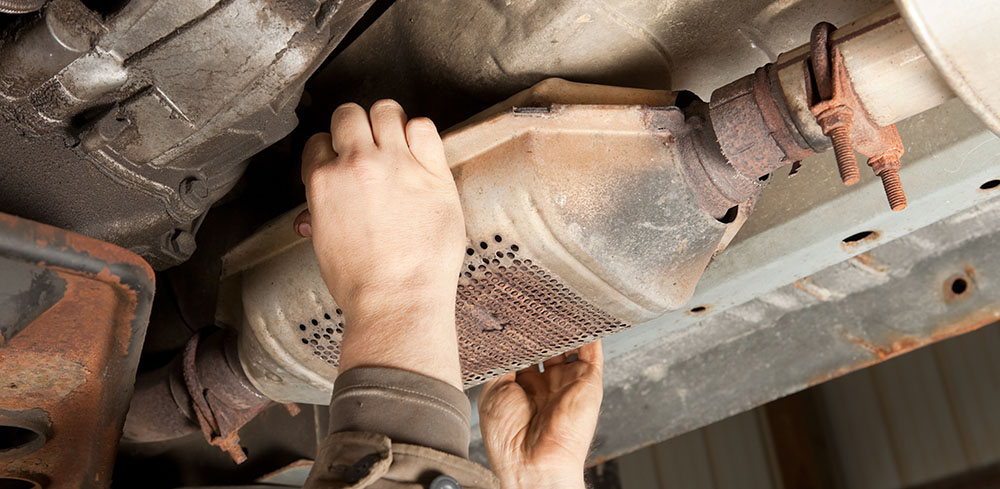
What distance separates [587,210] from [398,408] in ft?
1.01

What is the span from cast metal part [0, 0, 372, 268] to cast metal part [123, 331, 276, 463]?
30 cm

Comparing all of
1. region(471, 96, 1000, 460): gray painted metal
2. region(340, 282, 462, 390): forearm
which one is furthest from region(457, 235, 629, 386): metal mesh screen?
region(471, 96, 1000, 460): gray painted metal

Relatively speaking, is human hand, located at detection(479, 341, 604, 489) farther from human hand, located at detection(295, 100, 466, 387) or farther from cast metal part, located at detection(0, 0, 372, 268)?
cast metal part, located at detection(0, 0, 372, 268)

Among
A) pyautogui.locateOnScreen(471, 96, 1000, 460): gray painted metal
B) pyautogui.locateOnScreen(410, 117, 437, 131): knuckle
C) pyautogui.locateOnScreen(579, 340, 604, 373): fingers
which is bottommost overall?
pyautogui.locateOnScreen(579, 340, 604, 373): fingers

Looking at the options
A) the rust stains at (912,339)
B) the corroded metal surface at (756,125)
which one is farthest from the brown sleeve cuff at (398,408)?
the rust stains at (912,339)

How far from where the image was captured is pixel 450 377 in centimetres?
92

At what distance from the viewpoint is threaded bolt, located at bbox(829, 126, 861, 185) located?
868 millimetres

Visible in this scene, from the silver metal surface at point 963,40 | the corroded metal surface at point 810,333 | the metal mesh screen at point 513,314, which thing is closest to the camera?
the silver metal surface at point 963,40

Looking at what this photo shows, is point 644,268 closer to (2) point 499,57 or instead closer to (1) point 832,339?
(2) point 499,57

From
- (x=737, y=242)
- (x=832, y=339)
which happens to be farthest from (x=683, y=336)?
(x=737, y=242)

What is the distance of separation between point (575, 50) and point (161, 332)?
3.24ft

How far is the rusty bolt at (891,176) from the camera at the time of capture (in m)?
0.91

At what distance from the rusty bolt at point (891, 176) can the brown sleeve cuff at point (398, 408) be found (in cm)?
49

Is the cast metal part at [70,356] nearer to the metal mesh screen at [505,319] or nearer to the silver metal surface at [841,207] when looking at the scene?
the metal mesh screen at [505,319]
